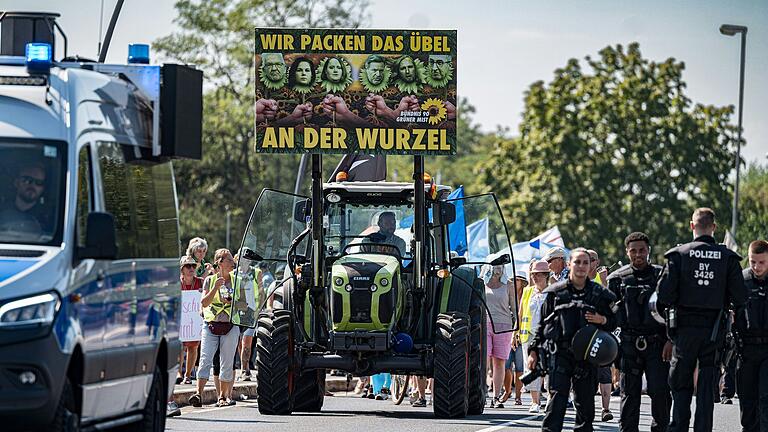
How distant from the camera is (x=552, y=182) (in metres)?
62.6

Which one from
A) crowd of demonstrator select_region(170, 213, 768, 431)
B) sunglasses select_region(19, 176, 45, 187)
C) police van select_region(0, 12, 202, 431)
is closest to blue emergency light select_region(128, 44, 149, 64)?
police van select_region(0, 12, 202, 431)

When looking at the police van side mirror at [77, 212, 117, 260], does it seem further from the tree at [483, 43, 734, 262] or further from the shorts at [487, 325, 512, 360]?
the tree at [483, 43, 734, 262]

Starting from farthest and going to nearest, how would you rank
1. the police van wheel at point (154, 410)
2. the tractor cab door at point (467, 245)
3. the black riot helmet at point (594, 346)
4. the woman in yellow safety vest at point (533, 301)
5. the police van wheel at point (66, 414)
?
the woman in yellow safety vest at point (533, 301)
the tractor cab door at point (467, 245)
the black riot helmet at point (594, 346)
the police van wheel at point (154, 410)
the police van wheel at point (66, 414)

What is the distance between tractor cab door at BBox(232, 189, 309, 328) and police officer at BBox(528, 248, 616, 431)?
5752mm

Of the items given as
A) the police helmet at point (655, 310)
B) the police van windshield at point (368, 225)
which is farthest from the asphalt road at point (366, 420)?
the police helmet at point (655, 310)

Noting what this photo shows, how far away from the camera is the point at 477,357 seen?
19.2m

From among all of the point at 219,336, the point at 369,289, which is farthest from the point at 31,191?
the point at 219,336

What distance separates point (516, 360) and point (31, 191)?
539 inches

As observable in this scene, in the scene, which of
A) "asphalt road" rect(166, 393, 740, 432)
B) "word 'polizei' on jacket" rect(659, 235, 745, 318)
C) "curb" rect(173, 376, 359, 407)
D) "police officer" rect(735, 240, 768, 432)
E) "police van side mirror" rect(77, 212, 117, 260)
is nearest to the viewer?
"police van side mirror" rect(77, 212, 117, 260)

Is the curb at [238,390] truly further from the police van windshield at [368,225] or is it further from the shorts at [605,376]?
the shorts at [605,376]

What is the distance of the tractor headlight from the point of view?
10.2 meters

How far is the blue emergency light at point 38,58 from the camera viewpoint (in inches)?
453

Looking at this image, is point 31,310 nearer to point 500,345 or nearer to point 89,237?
point 89,237

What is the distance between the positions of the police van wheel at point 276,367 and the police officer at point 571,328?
475cm
